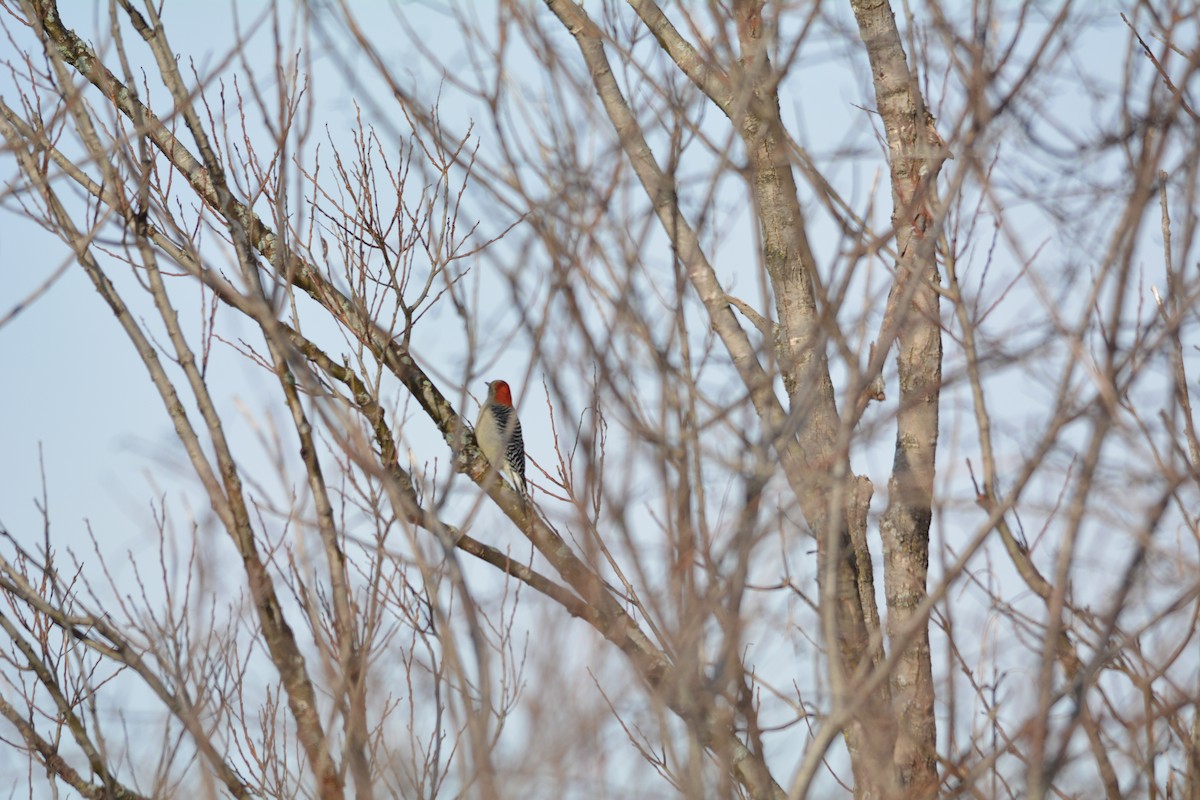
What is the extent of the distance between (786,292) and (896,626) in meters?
1.19

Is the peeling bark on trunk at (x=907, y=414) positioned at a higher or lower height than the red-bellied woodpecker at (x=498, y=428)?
lower

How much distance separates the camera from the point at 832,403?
364cm

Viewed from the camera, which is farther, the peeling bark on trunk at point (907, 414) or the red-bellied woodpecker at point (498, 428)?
the red-bellied woodpecker at point (498, 428)

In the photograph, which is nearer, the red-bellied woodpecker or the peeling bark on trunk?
the peeling bark on trunk

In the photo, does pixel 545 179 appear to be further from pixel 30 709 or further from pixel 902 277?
pixel 30 709

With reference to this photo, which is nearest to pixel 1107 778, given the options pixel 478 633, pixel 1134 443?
pixel 1134 443

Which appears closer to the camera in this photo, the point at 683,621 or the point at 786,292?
the point at 683,621

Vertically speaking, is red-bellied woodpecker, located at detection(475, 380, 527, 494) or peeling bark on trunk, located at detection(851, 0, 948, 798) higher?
red-bellied woodpecker, located at detection(475, 380, 527, 494)

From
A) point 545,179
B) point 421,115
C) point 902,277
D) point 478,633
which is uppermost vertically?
point 902,277

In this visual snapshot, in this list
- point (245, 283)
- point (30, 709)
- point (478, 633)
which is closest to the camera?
point (478, 633)

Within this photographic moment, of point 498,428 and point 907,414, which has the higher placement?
point 498,428

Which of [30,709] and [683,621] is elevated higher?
[30,709]

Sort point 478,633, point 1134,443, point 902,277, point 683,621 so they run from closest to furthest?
1. point 478,633
2. point 683,621
3. point 1134,443
4. point 902,277

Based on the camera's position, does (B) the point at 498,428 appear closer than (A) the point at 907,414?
No
